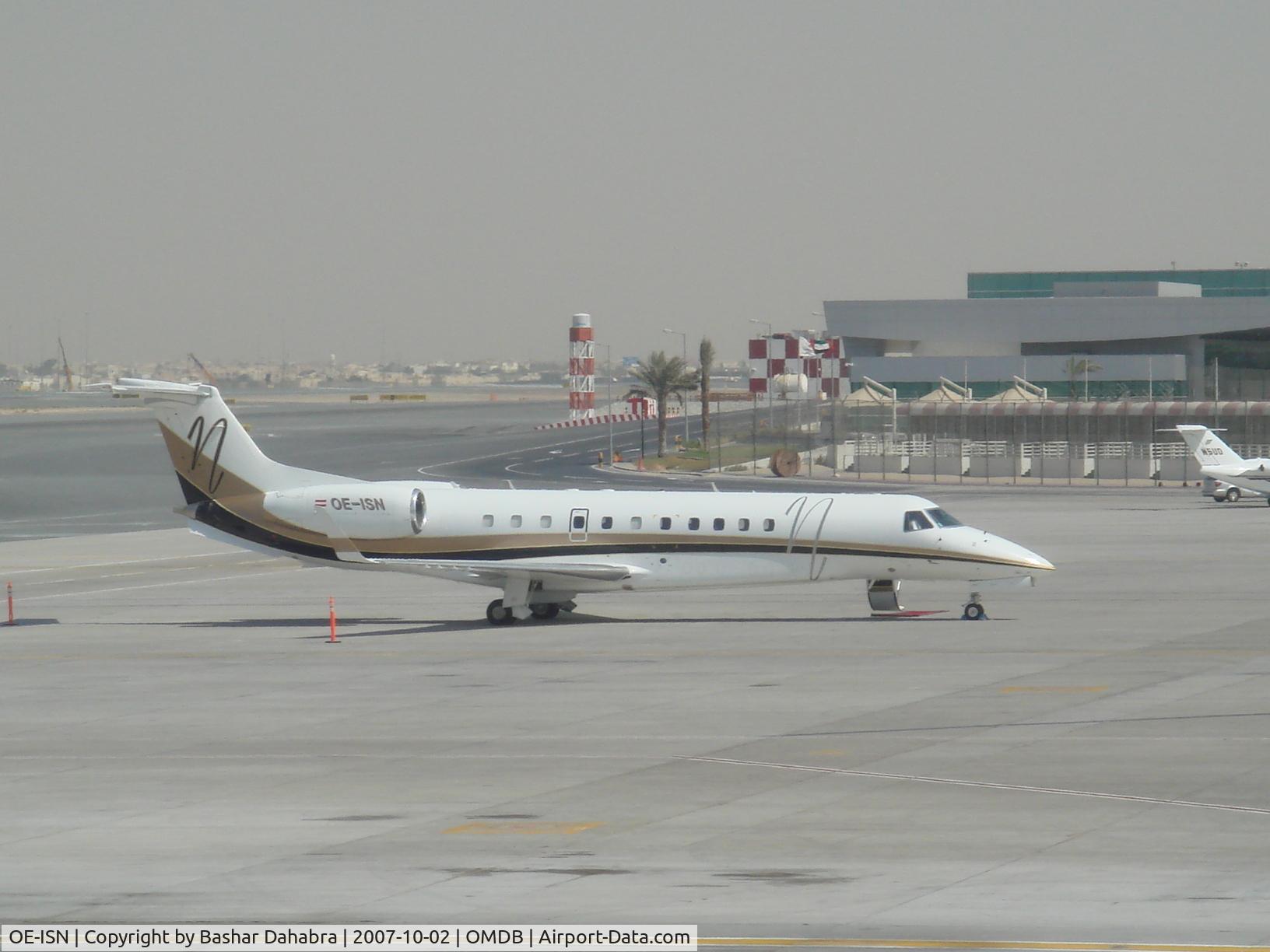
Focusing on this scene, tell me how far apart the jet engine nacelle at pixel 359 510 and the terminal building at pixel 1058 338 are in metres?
93.6

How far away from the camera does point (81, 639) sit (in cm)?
3775

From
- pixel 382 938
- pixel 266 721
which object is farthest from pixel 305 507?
pixel 382 938

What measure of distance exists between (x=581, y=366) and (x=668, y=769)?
16022 centimetres

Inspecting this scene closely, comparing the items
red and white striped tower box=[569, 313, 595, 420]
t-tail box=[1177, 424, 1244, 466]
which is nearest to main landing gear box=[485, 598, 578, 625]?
t-tail box=[1177, 424, 1244, 466]

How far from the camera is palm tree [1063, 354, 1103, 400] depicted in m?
126

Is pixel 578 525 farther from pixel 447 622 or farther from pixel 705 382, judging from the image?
pixel 705 382

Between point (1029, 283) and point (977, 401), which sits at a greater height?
point (1029, 283)

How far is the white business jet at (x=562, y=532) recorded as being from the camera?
36906mm

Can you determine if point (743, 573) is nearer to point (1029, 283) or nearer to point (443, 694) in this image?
point (443, 694)

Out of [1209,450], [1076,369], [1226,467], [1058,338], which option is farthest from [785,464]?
[1226,467]

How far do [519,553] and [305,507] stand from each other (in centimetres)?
525

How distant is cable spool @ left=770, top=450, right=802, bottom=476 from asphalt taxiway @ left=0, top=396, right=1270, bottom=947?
70.1 metres

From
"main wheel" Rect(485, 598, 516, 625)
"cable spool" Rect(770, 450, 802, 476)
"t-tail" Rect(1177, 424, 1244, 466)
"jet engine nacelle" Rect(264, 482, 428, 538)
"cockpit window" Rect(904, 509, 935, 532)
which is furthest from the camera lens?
"cable spool" Rect(770, 450, 802, 476)

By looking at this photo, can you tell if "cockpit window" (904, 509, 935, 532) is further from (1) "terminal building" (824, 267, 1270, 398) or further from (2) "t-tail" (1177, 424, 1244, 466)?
(1) "terminal building" (824, 267, 1270, 398)
